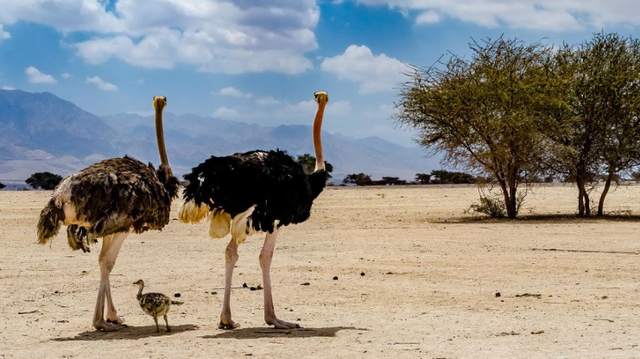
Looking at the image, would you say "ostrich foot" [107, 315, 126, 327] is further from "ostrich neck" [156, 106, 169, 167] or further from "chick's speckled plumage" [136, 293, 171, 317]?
"ostrich neck" [156, 106, 169, 167]

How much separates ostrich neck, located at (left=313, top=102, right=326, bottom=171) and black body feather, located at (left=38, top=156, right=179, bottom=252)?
1.55 meters

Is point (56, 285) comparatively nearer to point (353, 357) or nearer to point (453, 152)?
point (353, 357)

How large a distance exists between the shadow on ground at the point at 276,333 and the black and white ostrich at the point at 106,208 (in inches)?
45.8

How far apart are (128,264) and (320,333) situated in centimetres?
632

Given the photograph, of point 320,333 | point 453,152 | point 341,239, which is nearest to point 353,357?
point 320,333

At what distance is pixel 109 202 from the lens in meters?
7.68

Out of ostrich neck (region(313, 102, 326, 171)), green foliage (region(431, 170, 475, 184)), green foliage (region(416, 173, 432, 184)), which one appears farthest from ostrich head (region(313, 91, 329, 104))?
green foliage (region(416, 173, 432, 184))

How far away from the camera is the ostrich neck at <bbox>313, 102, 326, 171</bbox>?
8.26 meters

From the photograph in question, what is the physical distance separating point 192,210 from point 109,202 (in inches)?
29.7

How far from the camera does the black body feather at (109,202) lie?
302 inches

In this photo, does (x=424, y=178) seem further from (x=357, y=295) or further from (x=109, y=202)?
(x=109, y=202)

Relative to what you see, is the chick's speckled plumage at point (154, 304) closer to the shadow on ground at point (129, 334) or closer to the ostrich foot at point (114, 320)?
the shadow on ground at point (129, 334)

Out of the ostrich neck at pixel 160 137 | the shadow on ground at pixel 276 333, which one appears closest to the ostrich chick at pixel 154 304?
the shadow on ground at pixel 276 333

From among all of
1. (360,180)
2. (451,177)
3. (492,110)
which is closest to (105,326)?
(492,110)
